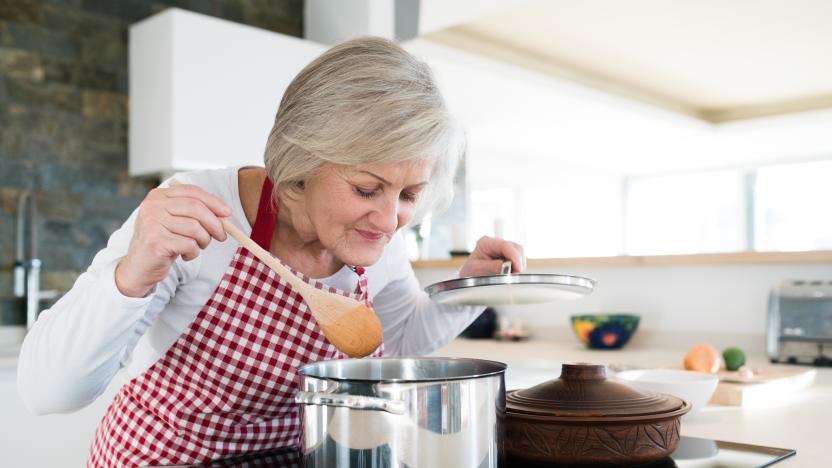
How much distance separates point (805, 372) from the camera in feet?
5.69

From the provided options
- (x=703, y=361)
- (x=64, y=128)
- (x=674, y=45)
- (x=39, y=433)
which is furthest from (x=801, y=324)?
(x=674, y=45)

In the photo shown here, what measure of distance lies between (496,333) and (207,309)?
187 centimetres

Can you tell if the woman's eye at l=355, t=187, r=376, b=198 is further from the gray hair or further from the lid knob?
the lid knob

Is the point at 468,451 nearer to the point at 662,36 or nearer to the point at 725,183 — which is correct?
the point at 662,36

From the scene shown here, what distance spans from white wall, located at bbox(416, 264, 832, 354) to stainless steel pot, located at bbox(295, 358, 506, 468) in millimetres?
1812

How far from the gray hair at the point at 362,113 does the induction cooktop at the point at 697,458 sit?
381mm

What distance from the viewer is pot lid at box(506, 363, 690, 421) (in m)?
0.83

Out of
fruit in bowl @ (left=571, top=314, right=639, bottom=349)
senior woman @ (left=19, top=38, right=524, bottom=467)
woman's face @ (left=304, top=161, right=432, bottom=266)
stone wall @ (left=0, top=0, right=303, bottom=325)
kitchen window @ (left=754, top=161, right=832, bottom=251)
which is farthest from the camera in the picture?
kitchen window @ (left=754, top=161, right=832, bottom=251)

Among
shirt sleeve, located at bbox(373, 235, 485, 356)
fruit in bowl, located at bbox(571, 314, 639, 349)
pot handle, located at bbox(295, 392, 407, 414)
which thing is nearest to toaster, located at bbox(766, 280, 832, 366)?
fruit in bowl, located at bbox(571, 314, 639, 349)

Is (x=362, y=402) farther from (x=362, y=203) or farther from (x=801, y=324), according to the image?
(x=801, y=324)

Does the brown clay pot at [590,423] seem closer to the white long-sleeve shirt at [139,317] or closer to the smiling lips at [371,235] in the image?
the smiling lips at [371,235]

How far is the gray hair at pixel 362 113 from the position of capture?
996 millimetres

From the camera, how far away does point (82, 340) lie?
0.91 meters

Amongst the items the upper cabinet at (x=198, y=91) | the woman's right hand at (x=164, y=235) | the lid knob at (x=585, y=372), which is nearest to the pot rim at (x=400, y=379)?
the lid knob at (x=585, y=372)
